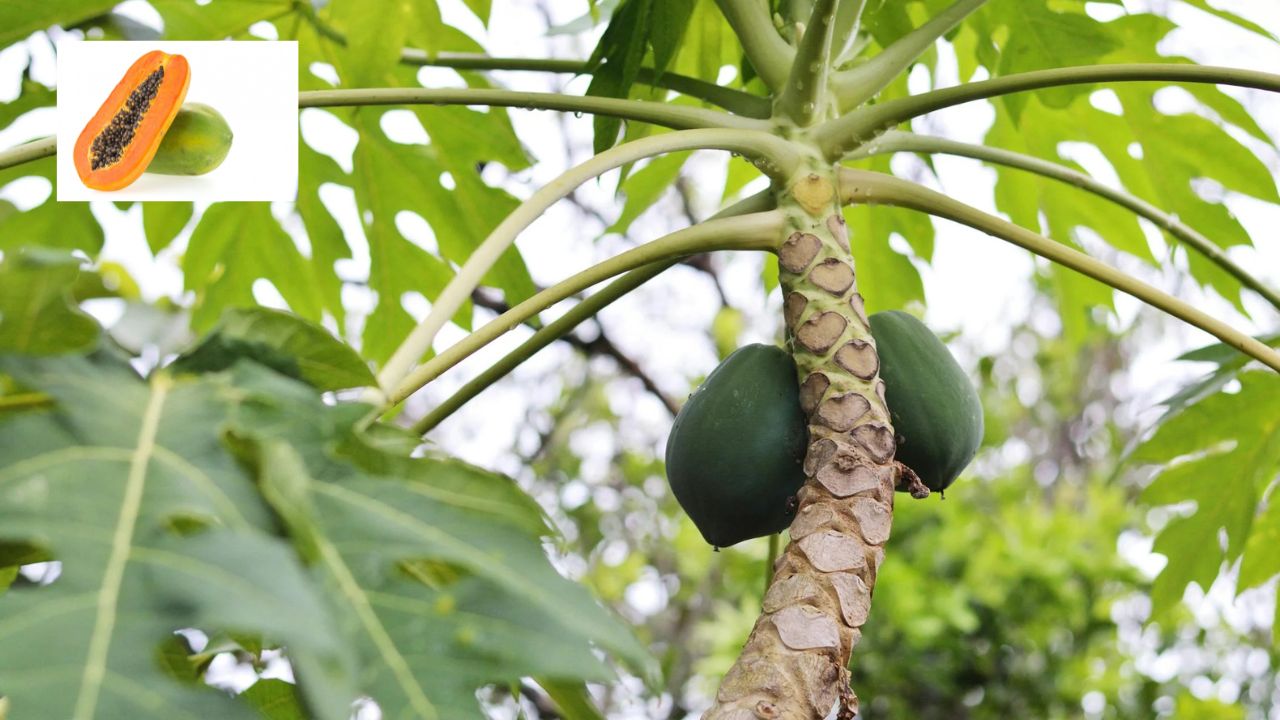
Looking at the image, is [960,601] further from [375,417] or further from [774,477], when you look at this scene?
[375,417]

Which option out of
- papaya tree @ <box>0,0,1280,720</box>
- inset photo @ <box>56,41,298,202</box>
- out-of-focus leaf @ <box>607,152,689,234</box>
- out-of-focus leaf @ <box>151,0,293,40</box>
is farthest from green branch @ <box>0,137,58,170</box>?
out-of-focus leaf @ <box>607,152,689,234</box>

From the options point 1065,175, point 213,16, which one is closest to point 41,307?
point 1065,175

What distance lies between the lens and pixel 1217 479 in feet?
6.25

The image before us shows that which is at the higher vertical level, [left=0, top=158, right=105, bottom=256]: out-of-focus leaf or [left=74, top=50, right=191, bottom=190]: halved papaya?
[left=74, top=50, right=191, bottom=190]: halved papaya

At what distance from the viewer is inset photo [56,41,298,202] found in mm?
1795

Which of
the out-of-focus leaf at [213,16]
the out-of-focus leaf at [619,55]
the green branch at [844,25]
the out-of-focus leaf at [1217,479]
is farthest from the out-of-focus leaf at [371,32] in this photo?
the out-of-focus leaf at [1217,479]

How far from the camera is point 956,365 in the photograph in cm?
140

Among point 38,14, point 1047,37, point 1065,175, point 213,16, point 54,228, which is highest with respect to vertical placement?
point 1047,37

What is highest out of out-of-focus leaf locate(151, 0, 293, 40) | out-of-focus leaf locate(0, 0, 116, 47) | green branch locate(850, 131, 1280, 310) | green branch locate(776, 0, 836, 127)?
green branch locate(850, 131, 1280, 310)

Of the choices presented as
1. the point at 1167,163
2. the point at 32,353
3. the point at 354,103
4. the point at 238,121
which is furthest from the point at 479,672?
the point at 1167,163

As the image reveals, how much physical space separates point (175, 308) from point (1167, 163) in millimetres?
2132

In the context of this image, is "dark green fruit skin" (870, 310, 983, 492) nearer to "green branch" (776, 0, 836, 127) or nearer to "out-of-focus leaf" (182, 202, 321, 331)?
"green branch" (776, 0, 836, 127)

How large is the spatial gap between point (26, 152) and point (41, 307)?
54 cm

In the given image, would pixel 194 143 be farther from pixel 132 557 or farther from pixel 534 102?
pixel 132 557
